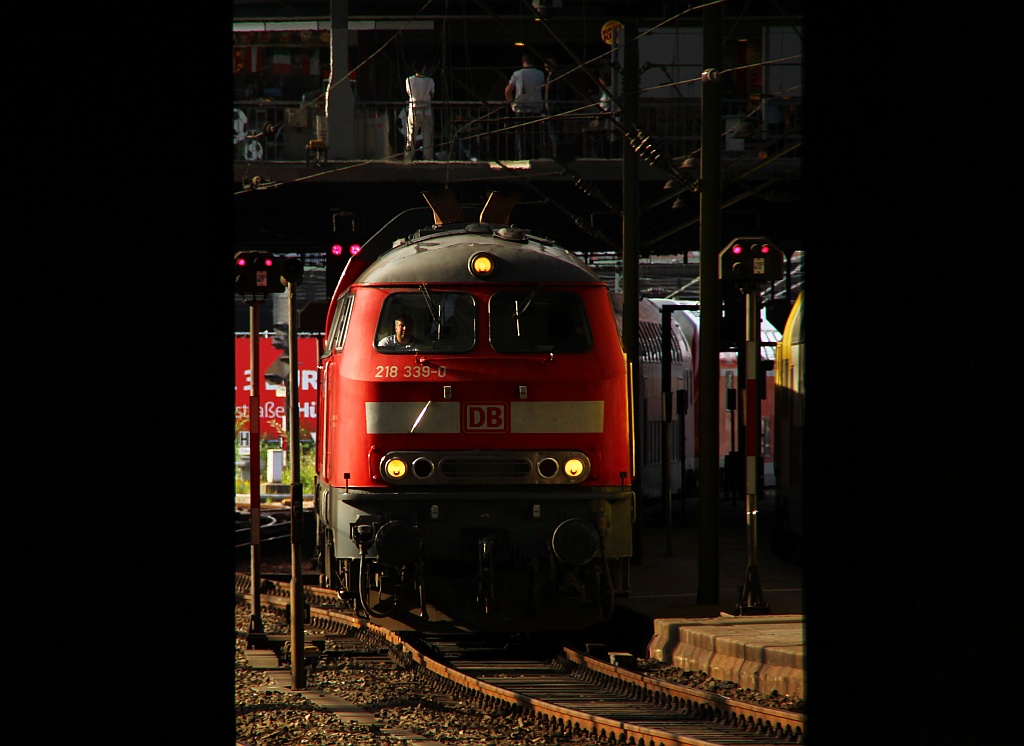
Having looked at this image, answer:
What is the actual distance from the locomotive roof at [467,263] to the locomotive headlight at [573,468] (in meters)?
1.36

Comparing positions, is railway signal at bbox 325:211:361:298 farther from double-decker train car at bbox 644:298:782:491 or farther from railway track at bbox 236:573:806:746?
railway track at bbox 236:573:806:746

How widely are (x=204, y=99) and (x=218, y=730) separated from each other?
1139 mm

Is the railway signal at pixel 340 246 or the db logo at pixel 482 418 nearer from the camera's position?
the db logo at pixel 482 418

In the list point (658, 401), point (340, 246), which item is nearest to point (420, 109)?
point (340, 246)

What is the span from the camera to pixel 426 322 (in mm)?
9547

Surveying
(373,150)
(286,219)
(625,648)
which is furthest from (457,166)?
(625,648)

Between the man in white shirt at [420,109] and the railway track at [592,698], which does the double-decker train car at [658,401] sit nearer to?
the man in white shirt at [420,109]

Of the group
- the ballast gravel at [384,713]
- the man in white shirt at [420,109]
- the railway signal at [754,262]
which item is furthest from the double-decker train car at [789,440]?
the man in white shirt at [420,109]

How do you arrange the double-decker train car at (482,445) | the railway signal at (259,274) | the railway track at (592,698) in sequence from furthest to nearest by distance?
the railway signal at (259,274), the double-decker train car at (482,445), the railway track at (592,698)

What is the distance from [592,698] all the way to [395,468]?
2.11 metres

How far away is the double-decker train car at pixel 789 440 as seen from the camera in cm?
1524

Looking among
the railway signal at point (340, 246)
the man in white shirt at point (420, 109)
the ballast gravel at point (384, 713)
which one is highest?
the man in white shirt at point (420, 109)

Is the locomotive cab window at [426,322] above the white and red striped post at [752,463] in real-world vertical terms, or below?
above

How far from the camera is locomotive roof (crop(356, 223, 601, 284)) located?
31.2ft
